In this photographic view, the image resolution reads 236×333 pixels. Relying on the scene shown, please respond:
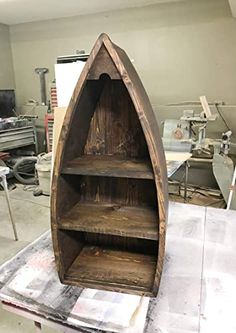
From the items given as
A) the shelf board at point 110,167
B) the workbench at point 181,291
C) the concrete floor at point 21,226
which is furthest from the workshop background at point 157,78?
the shelf board at point 110,167

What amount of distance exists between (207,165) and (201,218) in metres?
2.86

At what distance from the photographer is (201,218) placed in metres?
1.55

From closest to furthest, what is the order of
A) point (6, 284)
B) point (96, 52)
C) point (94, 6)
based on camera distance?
point (96, 52) < point (6, 284) < point (94, 6)

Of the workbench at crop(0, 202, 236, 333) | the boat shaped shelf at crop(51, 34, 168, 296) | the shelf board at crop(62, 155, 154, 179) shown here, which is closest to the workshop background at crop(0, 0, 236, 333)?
the workbench at crop(0, 202, 236, 333)

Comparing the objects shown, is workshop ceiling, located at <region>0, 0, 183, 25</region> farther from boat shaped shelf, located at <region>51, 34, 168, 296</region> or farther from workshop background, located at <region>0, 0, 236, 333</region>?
boat shaped shelf, located at <region>51, 34, 168, 296</region>

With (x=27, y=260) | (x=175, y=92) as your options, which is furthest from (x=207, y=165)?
(x=27, y=260)

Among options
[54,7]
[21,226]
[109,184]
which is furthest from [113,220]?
[54,7]

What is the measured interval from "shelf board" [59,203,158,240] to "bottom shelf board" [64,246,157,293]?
0.63 feet

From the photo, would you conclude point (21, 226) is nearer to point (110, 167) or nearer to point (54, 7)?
point (110, 167)

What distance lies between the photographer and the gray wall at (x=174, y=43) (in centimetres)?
397

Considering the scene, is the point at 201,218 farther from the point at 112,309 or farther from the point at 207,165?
the point at 207,165

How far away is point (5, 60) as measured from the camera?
538cm

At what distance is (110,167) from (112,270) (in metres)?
0.43

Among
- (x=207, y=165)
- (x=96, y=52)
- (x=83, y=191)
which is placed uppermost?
(x=96, y=52)
